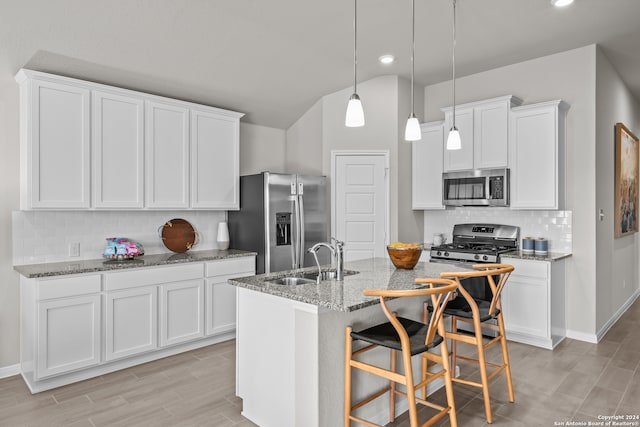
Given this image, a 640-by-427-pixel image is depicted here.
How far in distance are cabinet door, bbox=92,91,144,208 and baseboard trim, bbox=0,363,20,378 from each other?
147cm

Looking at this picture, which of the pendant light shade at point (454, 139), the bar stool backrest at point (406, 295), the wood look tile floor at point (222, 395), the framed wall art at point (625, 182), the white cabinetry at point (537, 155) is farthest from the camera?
the framed wall art at point (625, 182)

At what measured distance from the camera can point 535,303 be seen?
13.0ft

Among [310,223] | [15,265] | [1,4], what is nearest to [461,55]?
[310,223]

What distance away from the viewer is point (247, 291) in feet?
8.66

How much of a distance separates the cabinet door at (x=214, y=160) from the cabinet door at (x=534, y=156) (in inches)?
119

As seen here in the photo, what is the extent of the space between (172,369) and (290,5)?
10.4 ft

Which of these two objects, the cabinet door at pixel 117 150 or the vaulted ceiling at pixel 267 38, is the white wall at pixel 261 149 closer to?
the vaulted ceiling at pixel 267 38

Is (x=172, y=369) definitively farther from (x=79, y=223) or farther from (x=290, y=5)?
(x=290, y=5)

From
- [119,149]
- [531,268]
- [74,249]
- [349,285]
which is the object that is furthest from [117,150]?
[531,268]

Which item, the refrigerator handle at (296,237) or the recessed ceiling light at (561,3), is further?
the refrigerator handle at (296,237)

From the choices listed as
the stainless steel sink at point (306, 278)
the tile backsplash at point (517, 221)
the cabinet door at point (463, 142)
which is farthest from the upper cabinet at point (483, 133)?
the stainless steel sink at point (306, 278)

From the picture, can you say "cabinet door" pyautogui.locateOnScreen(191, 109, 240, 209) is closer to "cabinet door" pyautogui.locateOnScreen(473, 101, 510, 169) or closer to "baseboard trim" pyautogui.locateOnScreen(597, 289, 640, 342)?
"cabinet door" pyautogui.locateOnScreen(473, 101, 510, 169)

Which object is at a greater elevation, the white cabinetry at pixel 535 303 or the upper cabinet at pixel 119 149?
the upper cabinet at pixel 119 149

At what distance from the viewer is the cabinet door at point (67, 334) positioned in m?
3.07
